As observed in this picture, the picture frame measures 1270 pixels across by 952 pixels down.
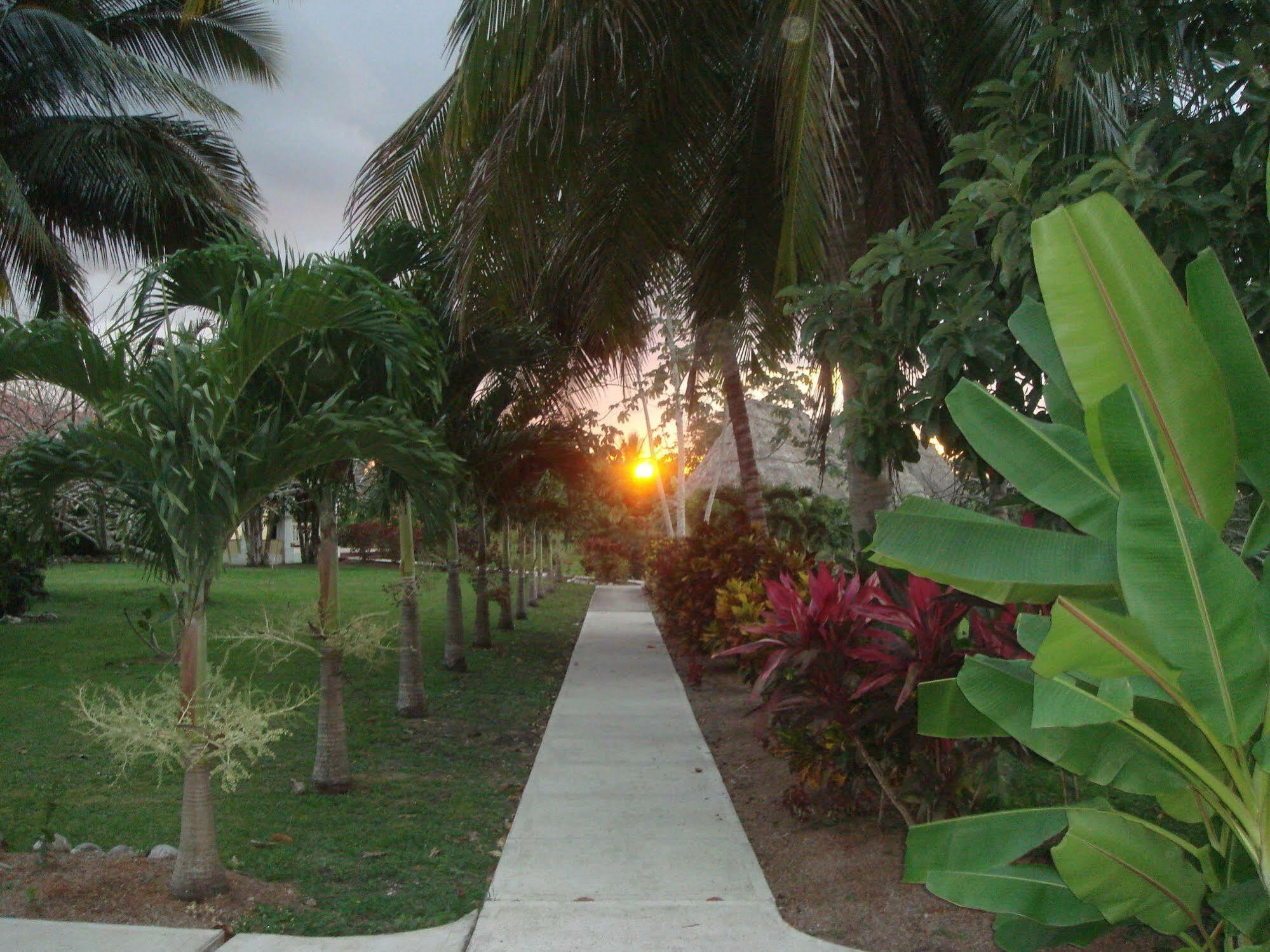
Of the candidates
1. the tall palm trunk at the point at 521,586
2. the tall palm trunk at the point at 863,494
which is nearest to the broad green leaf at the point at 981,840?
the tall palm trunk at the point at 863,494

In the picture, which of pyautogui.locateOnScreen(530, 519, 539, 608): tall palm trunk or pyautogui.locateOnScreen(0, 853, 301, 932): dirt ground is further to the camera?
pyautogui.locateOnScreen(530, 519, 539, 608): tall palm trunk

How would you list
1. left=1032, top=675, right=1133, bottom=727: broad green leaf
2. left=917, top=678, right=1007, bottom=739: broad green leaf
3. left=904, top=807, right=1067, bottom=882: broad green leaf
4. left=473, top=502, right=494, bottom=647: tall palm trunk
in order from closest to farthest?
left=1032, top=675, right=1133, bottom=727: broad green leaf, left=904, top=807, right=1067, bottom=882: broad green leaf, left=917, top=678, right=1007, bottom=739: broad green leaf, left=473, top=502, right=494, bottom=647: tall palm trunk

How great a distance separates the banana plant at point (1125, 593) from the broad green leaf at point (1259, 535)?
0.13 m

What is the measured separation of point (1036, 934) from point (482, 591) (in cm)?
1183

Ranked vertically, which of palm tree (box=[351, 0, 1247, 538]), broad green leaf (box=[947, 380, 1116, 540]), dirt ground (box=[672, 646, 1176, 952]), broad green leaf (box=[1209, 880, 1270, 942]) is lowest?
dirt ground (box=[672, 646, 1176, 952])

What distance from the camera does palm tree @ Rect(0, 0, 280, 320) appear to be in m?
13.3

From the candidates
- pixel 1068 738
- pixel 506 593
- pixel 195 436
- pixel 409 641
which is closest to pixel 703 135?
pixel 409 641

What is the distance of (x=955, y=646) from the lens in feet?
16.4

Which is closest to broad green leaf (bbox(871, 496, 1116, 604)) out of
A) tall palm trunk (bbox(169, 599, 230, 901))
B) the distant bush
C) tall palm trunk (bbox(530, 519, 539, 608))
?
tall palm trunk (bbox(169, 599, 230, 901))

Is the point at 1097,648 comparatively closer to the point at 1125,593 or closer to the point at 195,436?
the point at 1125,593

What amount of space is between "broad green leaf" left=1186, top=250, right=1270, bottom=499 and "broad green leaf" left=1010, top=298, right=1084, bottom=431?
1.87 feet

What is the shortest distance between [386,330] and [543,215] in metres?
3.53

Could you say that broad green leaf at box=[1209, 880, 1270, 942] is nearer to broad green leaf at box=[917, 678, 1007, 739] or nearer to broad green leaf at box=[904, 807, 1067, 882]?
broad green leaf at box=[904, 807, 1067, 882]

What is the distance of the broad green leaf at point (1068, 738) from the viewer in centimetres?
348
